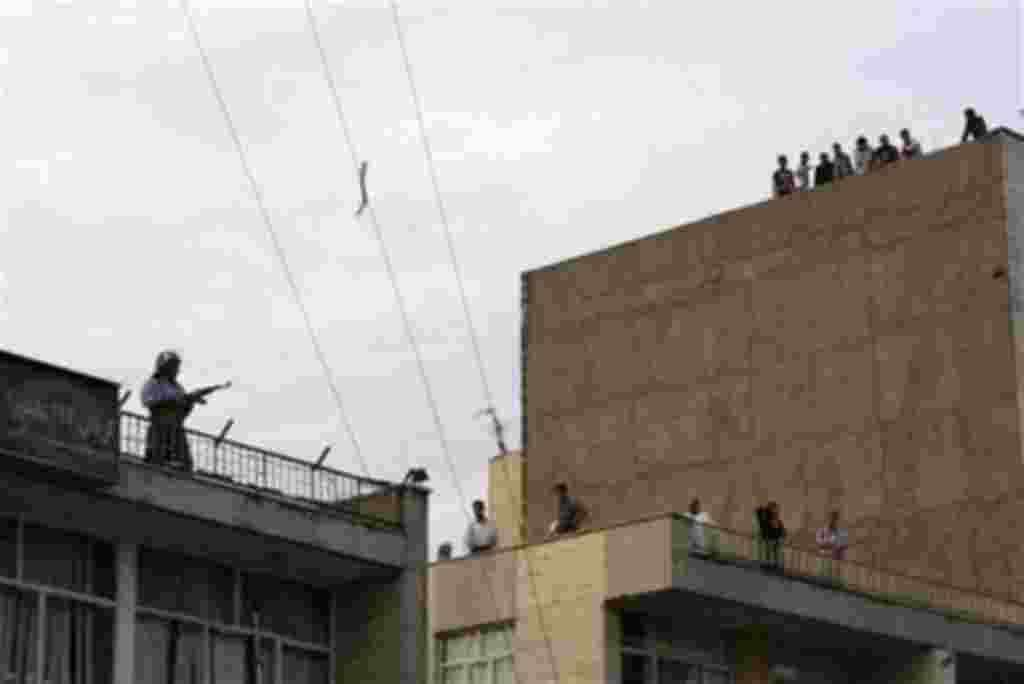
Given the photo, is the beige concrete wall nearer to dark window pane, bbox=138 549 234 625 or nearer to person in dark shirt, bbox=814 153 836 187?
person in dark shirt, bbox=814 153 836 187

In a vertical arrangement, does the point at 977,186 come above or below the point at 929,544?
above

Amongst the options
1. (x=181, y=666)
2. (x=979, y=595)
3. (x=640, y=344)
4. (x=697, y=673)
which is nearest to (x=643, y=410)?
(x=640, y=344)

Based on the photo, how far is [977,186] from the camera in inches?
2808

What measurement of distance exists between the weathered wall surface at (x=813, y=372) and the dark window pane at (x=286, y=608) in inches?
813

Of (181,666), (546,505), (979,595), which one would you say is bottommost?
(181,666)

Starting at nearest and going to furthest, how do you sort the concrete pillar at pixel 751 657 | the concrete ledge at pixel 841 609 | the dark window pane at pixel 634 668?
the concrete ledge at pixel 841 609 → the dark window pane at pixel 634 668 → the concrete pillar at pixel 751 657

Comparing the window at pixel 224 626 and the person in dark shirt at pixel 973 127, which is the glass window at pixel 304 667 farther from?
the person in dark shirt at pixel 973 127

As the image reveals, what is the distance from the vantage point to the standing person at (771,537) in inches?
2313

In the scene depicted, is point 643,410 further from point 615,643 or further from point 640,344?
point 615,643

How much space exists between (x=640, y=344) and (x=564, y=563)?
19807 mm

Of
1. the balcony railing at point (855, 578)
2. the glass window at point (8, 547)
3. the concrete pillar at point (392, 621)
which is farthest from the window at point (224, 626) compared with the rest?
the balcony railing at point (855, 578)

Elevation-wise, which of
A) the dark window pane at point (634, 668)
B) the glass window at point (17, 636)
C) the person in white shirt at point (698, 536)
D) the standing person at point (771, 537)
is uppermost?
the standing person at point (771, 537)

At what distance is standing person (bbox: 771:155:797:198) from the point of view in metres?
75.4

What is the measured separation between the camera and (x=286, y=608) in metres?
51.7
